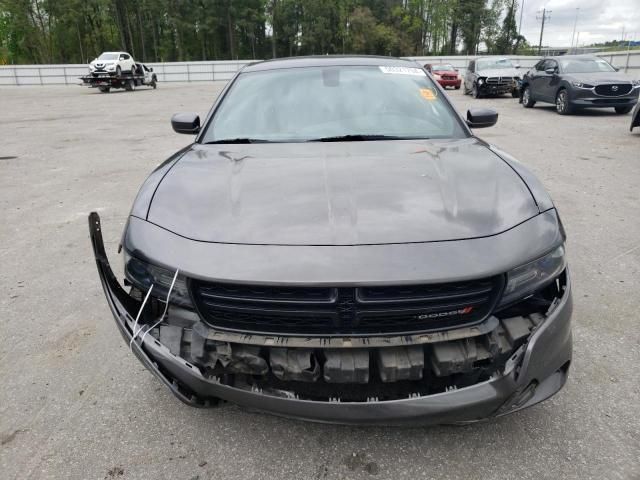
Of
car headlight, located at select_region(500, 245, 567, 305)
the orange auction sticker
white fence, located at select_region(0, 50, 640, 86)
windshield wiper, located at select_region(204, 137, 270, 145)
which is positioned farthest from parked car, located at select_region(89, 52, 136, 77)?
car headlight, located at select_region(500, 245, 567, 305)

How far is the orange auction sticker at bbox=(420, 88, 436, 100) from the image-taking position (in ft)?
10.6

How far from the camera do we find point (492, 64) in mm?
19203

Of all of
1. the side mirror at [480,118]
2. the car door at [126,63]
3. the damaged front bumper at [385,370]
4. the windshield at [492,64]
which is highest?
the car door at [126,63]

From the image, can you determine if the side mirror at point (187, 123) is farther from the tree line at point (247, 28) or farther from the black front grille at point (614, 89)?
the tree line at point (247, 28)

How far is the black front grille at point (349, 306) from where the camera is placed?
1.66 m

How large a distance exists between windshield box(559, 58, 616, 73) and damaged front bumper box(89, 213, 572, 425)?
13.9 meters

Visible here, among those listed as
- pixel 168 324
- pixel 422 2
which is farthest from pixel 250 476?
pixel 422 2

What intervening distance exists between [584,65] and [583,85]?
1148 millimetres

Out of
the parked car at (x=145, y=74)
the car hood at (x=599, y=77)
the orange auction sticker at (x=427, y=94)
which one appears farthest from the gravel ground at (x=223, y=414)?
the parked car at (x=145, y=74)

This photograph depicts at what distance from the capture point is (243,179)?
7.50ft

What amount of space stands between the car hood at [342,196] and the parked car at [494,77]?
1759cm

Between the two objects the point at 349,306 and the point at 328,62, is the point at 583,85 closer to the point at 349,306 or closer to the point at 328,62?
the point at 328,62

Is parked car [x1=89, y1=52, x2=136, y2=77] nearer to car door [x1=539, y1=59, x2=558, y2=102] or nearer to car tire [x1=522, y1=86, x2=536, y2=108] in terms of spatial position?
car tire [x1=522, y1=86, x2=536, y2=108]

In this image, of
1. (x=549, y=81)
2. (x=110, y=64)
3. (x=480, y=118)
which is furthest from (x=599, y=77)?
(x=110, y=64)
